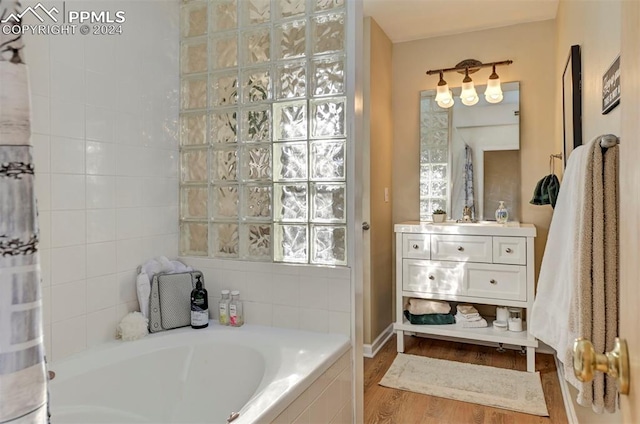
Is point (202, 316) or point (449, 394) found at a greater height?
point (202, 316)

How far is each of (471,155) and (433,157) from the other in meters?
0.30

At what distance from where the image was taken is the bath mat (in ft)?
7.83

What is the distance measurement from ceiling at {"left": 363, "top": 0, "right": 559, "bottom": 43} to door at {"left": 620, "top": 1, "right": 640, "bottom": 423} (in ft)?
8.37

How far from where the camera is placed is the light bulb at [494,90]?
3.24 m

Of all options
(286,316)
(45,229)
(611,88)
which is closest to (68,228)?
(45,229)

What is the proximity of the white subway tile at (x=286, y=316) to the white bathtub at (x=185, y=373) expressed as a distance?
41 mm

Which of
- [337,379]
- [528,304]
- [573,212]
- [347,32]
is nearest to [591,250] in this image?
[573,212]

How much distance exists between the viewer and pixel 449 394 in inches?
97.3

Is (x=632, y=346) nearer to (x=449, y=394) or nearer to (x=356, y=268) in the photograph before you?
(x=356, y=268)

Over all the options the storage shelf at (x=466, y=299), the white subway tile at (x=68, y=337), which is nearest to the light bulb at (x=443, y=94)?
the storage shelf at (x=466, y=299)

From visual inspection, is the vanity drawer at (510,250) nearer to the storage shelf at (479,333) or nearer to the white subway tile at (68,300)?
the storage shelf at (479,333)

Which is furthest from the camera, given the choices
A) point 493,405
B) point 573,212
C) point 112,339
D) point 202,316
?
point 493,405

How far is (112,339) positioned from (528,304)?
8.01 ft

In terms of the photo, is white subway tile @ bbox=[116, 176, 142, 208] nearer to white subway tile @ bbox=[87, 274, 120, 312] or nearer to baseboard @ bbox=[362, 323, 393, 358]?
white subway tile @ bbox=[87, 274, 120, 312]
